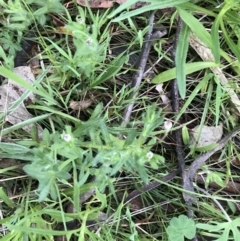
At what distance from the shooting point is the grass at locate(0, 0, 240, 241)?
1411 mm

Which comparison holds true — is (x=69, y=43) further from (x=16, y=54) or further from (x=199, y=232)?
(x=199, y=232)

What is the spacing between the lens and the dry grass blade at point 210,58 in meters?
1.58

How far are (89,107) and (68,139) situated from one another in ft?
0.93

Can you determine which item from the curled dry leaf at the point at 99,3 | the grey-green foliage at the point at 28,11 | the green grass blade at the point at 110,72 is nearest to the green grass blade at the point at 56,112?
the green grass blade at the point at 110,72

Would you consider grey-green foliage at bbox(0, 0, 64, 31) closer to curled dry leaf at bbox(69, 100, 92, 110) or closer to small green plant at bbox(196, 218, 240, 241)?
curled dry leaf at bbox(69, 100, 92, 110)

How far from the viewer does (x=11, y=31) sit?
1.56m

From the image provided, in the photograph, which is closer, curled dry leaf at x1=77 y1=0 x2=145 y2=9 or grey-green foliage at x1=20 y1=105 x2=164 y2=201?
grey-green foliage at x1=20 y1=105 x2=164 y2=201

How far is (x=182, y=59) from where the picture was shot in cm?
141

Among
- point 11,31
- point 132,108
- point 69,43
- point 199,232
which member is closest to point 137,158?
point 132,108

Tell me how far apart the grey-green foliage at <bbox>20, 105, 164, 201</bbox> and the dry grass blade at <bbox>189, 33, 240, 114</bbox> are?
356 mm

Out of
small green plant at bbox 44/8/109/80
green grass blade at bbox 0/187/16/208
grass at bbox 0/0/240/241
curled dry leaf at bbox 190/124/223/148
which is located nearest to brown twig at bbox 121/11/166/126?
grass at bbox 0/0/240/241

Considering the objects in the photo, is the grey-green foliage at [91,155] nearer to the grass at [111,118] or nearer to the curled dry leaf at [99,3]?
the grass at [111,118]

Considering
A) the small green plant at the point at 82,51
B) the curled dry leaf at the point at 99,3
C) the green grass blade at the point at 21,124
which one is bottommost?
the green grass blade at the point at 21,124

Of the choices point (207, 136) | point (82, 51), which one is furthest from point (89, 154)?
Answer: point (207, 136)
